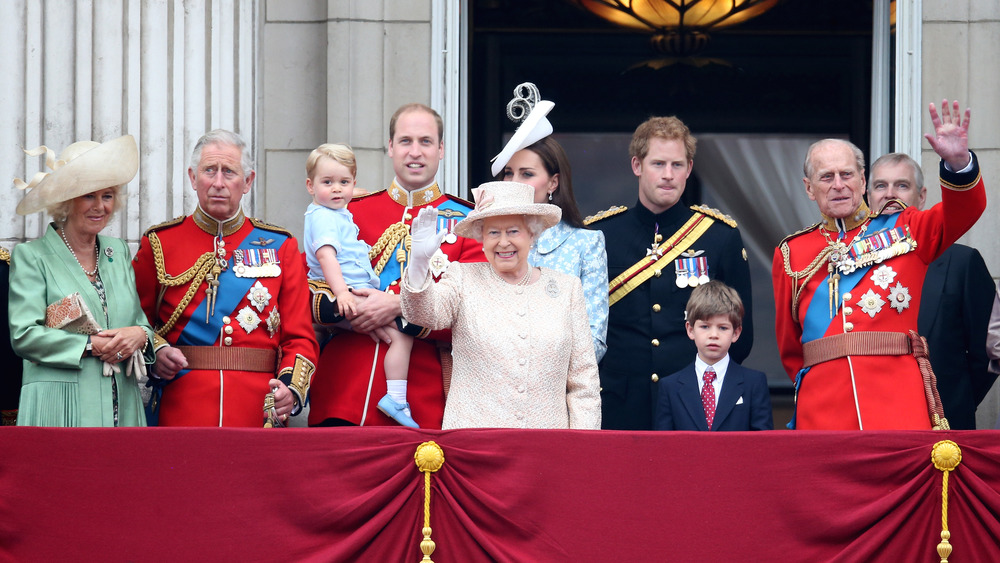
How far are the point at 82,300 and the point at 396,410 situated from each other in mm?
1172

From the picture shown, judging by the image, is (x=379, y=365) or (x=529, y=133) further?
(x=529, y=133)

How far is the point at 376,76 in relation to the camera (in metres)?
7.21

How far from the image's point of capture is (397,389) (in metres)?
5.09

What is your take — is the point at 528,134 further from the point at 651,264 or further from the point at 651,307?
the point at 651,307

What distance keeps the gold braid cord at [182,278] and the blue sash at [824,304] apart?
228 cm

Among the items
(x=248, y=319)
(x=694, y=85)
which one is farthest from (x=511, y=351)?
(x=694, y=85)

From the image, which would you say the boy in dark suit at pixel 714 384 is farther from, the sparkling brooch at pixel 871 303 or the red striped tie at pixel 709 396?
the sparkling brooch at pixel 871 303

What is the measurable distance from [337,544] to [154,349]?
117 centimetres

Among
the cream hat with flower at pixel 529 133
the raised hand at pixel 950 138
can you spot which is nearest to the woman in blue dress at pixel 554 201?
the cream hat with flower at pixel 529 133

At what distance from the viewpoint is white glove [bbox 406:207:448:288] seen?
4.62 meters

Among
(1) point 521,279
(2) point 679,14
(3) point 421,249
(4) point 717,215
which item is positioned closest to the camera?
(3) point 421,249

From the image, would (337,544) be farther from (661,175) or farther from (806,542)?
(661,175)

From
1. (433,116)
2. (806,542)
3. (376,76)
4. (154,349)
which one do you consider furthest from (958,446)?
(376,76)

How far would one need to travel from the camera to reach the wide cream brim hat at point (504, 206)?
15.6 feet
